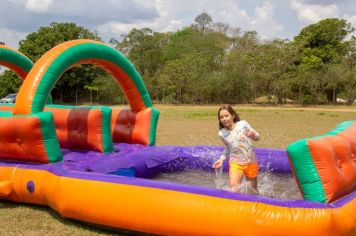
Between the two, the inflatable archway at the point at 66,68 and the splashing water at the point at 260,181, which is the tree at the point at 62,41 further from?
the splashing water at the point at 260,181

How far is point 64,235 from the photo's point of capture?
3.95 metres

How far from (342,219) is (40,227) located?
2767 mm

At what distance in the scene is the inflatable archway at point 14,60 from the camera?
774 centimetres

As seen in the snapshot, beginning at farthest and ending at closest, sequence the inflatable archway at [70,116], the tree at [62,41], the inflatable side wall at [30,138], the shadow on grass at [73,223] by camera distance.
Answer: the tree at [62,41], the inflatable archway at [70,116], the inflatable side wall at [30,138], the shadow on grass at [73,223]

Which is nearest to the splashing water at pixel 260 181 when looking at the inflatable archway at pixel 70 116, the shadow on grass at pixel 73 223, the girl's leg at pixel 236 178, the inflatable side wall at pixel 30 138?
the girl's leg at pixel 236 178

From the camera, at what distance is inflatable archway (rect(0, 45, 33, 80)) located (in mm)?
7742

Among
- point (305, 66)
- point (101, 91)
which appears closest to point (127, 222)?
point (305, 66)

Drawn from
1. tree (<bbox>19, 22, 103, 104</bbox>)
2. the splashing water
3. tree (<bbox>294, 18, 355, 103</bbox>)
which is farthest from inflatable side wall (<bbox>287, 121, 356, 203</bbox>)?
tree (<bbox>19, 22, 103, 104</bbox>)

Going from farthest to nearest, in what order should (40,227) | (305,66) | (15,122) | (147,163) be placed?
(305,66), (147,163), (15,122), (40,227)

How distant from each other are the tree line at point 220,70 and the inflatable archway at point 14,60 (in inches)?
853

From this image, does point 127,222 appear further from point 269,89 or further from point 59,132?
point 269,89

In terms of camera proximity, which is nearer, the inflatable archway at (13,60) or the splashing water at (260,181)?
the splashing water at (260,181)

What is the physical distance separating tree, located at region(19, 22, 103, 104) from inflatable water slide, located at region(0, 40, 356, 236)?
91.1ft

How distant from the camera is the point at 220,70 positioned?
31.4 metres
